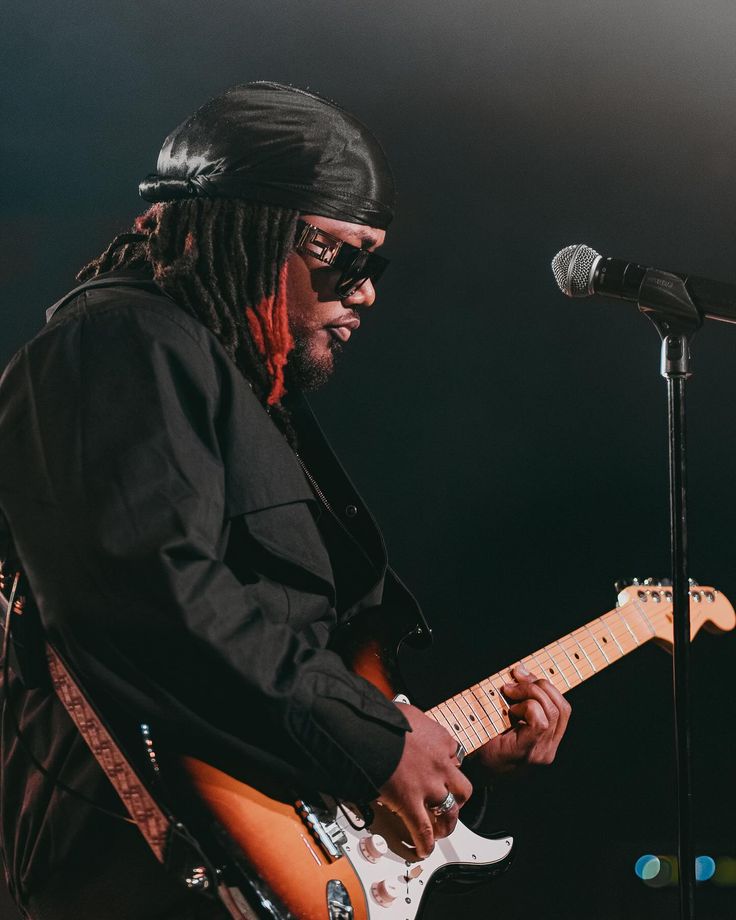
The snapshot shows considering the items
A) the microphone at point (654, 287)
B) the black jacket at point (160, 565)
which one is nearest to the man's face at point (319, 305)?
the black jacket at point (160, 565)

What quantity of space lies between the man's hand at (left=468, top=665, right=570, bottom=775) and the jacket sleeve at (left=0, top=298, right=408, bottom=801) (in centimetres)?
59

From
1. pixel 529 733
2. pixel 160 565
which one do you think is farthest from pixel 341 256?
pixel 529 733

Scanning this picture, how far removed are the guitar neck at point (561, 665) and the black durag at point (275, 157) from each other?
0.98m

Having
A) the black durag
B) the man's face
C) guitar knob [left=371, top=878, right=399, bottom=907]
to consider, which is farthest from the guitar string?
the black durag

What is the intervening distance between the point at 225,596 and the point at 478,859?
35.1 inches

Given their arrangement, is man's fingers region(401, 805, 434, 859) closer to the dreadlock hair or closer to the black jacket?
the black jacket

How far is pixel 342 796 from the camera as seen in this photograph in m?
1.39

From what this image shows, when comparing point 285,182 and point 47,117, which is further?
point 47,117

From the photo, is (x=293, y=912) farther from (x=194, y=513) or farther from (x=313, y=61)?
(x=313, y=61)

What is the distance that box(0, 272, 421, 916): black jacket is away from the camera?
4.12 ft

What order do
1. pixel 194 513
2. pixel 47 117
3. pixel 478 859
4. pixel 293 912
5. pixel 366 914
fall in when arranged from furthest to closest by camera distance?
pixel 47 117, pixel 478 859, pixel 366 914, pixel 293 912, pixel 194 513

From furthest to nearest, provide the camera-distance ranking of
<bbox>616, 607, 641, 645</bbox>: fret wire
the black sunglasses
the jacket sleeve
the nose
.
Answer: <bbox>616, 607, 641, 645</bbox>: fret wire < the nose < the black sunglasses < the jacket sleeve

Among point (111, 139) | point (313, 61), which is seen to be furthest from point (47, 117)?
point (313, 61)

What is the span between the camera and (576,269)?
173cm
